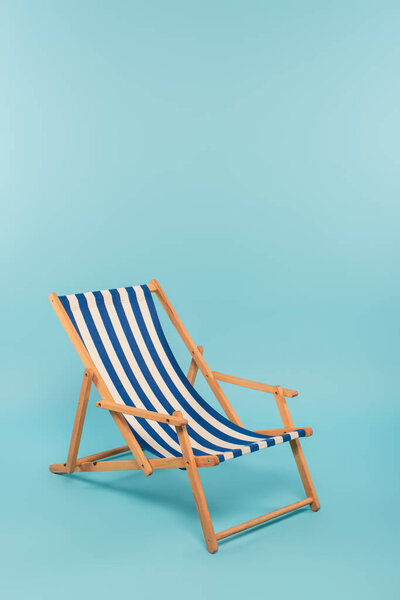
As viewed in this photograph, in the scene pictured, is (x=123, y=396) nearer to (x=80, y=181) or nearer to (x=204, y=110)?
(x=80, y=181)

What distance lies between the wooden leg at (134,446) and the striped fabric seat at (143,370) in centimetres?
7

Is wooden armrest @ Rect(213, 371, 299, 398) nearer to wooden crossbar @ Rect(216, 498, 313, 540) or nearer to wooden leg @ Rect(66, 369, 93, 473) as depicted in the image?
wooden crossbar @ Rect(216, 498, 313, 540)

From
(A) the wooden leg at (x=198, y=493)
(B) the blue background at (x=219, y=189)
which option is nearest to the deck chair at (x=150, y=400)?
(A) the wooden leg at (x=198, y=493)

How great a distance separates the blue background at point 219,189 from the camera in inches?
230

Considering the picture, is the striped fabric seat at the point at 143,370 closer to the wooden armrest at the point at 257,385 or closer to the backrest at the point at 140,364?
the backrest at the point at 140,364

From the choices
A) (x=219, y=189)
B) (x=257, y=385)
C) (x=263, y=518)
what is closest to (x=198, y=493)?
(x=263, y=518)

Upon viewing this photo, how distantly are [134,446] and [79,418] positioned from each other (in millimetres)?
474

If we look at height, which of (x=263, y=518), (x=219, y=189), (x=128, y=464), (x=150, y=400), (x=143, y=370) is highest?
(x=219, y=189)

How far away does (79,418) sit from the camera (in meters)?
4.24

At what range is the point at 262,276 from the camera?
627 centimetres

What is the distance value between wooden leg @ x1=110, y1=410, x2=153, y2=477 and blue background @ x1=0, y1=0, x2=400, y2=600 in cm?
123

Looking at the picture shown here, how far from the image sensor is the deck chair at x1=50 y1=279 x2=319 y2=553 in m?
3.73

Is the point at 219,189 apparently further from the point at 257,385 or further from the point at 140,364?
the point at 257,385

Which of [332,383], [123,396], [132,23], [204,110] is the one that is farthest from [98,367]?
[132,23]
